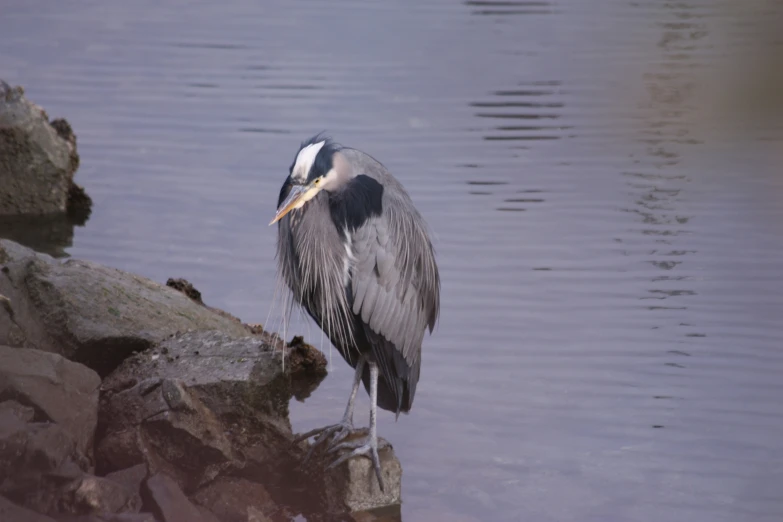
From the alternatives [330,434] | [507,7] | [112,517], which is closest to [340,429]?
[330,434]

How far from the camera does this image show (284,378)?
4.68m

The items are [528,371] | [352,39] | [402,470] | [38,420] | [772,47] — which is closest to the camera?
[38,420]

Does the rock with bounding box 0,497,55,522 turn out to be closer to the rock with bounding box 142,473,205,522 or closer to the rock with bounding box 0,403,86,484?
the rock with bounding box 0,403,86,484

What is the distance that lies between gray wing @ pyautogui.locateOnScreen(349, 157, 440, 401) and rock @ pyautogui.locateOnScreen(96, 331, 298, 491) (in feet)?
1.43

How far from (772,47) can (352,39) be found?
7753 millimetres

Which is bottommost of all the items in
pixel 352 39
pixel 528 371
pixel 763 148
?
pixel 528 371

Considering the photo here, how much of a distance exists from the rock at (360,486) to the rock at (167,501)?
70 centimetres

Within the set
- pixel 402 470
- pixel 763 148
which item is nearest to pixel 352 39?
pixel 763 148

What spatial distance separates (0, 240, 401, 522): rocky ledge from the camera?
12.3 feet

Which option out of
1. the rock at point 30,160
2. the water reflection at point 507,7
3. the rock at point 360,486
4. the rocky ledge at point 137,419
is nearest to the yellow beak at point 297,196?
the rocky ledge at point 137,419

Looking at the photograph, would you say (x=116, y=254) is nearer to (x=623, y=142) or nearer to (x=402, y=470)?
(x=402, y=470)

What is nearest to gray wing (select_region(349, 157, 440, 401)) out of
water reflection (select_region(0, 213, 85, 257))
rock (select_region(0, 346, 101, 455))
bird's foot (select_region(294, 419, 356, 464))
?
bird's foot (select_region(294, 419, 356, 464))

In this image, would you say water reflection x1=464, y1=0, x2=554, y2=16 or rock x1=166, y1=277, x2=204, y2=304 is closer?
rock x1=166, y1=277, x2=204, y2=304

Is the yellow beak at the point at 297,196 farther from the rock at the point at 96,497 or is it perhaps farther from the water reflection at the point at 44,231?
the water reflection at the point at 44,231
